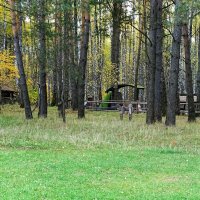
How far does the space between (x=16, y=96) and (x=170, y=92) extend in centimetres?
3479

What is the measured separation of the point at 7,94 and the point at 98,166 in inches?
1833

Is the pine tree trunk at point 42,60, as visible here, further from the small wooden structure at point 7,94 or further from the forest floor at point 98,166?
the small wooden structure at point 7,94

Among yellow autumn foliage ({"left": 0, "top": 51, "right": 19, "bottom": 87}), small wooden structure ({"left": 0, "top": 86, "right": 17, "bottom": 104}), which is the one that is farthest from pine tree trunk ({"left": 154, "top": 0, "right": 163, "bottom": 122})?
small wooden structure ({"left": 0, "top": 86, "right": 17, "bottom": 104})

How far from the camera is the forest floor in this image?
7.20 m

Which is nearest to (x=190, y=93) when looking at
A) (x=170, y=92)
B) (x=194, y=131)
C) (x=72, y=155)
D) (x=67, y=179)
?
(x=170, y=92)

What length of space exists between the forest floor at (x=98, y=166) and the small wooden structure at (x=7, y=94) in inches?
1322

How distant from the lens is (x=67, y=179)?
8156mm

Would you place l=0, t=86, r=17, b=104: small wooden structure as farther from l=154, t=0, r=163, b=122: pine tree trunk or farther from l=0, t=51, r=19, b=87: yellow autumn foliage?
l=154, t=0, r=163, b=122: pine tree trunk

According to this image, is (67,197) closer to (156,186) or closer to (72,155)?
(156,186)

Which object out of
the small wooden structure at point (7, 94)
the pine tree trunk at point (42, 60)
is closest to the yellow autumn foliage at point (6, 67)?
the pine tree trunk at point (42, 60)

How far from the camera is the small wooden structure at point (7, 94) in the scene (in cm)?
4906

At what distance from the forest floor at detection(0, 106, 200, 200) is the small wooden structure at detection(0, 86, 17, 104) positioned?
3357cm

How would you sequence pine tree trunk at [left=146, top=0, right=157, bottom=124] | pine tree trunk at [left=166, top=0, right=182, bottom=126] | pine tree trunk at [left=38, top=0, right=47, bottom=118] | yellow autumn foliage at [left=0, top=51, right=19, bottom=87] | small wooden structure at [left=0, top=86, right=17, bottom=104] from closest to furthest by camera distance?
pine tree trunk at [left=166, top=0, right=182, bottom=126] → pine tree trunk at [left=146, top=0, right=157, bottom=124] → pine tree trunk at [left=38, top=0, right=47, bottom=118] → yellow autumn foliage at [left=0, top=51, right=19, bottom=87] → small wooden structure at [left=0, top=86, right=17, bottom=104]

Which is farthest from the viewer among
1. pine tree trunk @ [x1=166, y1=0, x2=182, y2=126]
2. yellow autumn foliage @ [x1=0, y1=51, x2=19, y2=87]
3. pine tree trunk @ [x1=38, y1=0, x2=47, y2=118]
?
yellow autumn foliage @ [x1=0, y1=51, x2=19, y2=87]
